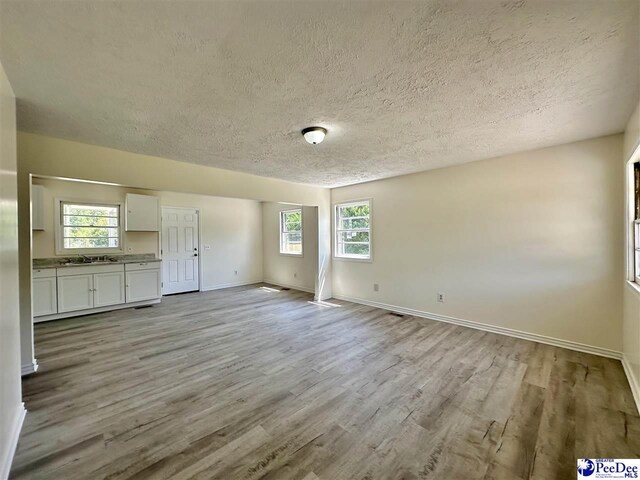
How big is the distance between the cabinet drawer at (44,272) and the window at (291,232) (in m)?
4.48

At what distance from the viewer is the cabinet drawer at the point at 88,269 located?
4.41m

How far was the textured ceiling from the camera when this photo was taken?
127 cm

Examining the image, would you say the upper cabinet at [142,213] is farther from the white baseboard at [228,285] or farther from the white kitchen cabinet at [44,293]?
the white baseboard at [228,285]

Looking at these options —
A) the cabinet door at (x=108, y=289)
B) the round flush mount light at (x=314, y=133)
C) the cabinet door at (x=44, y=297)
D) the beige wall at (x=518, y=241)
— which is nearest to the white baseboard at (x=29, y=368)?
the cabinet door at (x=44, y=297)

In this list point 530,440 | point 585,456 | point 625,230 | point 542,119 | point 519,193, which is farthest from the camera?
point 519,193

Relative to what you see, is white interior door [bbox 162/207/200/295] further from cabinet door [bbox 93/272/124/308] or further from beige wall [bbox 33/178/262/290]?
cabinet door [bbox 93/272/124/308]

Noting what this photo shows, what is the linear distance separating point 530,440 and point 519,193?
285 cm

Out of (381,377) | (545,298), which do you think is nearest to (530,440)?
(381,377)

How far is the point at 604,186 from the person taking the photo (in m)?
2.95

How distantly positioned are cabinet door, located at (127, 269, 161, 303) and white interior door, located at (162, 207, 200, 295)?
2.68ft

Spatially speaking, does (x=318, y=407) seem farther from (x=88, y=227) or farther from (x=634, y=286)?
(x=88, y=227)

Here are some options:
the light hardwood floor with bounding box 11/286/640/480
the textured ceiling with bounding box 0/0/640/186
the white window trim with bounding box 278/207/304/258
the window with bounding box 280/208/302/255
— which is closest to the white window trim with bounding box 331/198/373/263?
the white window trim with bounding box 278/207/304/258

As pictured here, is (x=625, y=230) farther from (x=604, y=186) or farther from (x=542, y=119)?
(x=542, y=119)

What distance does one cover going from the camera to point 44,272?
4.23m
